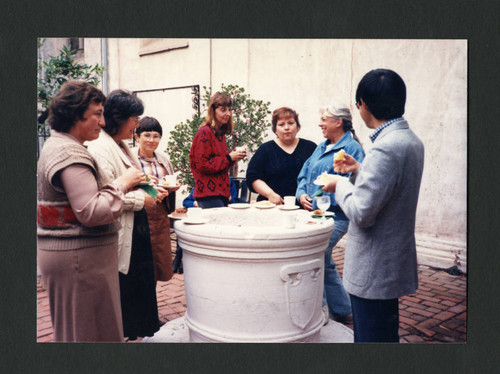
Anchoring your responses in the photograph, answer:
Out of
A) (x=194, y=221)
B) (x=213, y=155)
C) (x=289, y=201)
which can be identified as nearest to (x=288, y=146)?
(x=289, y=201)

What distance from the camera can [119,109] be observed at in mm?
2721

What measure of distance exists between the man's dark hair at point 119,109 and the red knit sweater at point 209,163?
60 cm

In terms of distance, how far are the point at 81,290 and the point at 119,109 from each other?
3.83ft

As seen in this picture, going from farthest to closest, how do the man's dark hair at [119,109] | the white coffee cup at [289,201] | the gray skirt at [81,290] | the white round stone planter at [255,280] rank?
1. the white coffee cup at [289,201]
2. the man's dark hair at [119,109]
3. the white round stone planter at [255,280]
4. the gray skirt at [81,290]

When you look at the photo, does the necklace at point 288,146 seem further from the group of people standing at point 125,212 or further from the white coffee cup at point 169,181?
the group of people standing at point 125,212

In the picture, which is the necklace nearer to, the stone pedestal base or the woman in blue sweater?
the woman in blue sweater

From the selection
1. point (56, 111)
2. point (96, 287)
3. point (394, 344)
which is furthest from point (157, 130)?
point (394, 344)

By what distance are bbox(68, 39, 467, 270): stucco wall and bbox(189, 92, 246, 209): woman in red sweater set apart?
0.70ft

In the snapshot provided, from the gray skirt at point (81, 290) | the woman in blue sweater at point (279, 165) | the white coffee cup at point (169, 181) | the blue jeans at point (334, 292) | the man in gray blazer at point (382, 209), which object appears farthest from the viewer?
the woman in blue sweater at point (279, 165)

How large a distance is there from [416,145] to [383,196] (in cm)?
32

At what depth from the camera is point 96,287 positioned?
7.73 ft

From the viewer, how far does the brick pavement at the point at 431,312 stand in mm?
2871

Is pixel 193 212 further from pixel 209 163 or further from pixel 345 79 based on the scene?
pixel 345 79

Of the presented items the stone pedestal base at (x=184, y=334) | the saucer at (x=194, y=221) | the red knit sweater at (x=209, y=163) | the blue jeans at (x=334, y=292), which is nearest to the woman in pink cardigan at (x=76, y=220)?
the saucer at (x=194, y=221)
